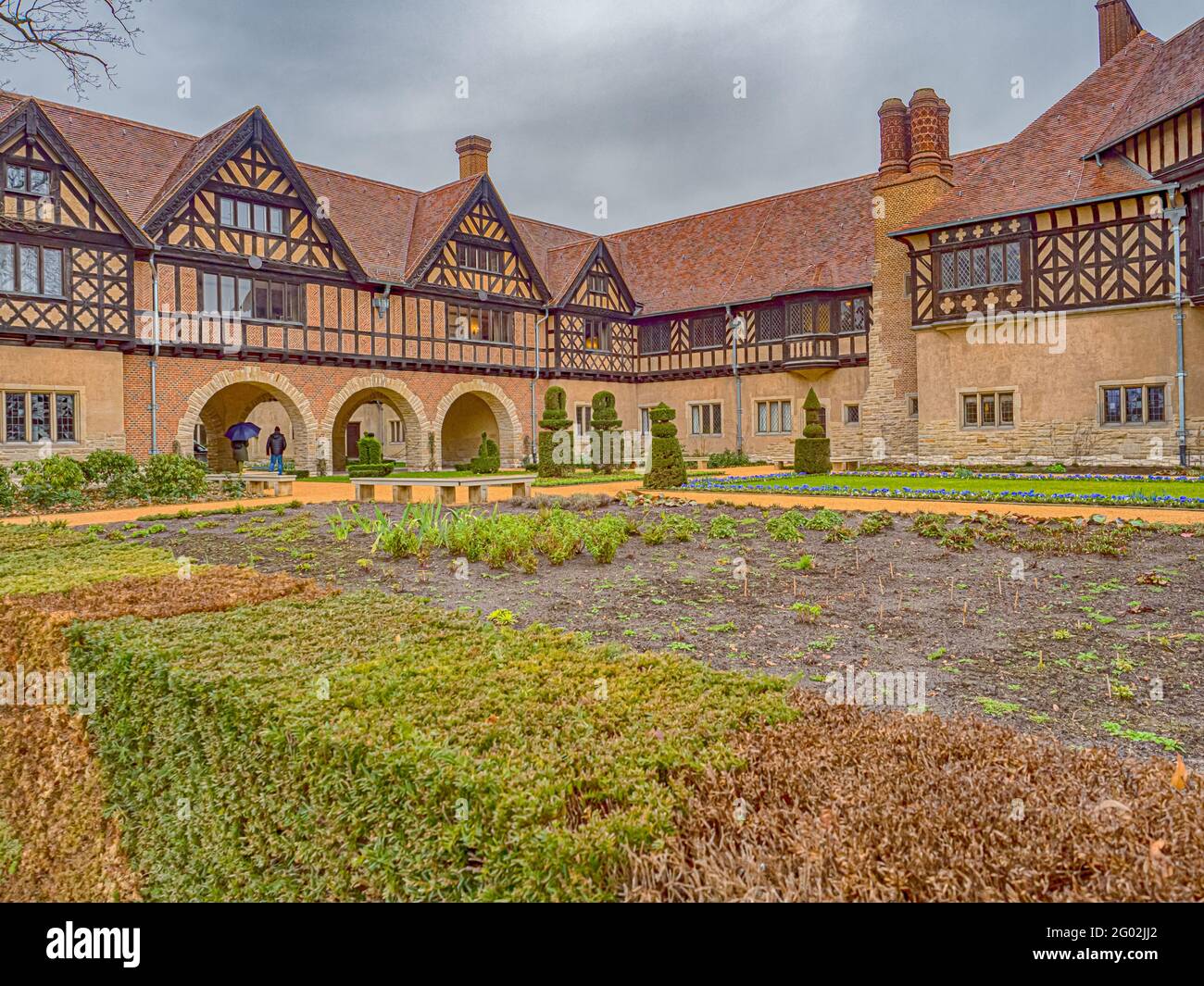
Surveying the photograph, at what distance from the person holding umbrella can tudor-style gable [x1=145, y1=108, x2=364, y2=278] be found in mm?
6992

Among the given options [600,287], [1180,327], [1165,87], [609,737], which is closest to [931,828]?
[609,737]

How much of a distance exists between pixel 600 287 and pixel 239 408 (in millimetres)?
15306

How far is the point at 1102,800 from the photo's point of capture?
2566mm

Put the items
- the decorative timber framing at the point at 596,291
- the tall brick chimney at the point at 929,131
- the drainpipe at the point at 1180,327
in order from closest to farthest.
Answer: the drainpipe at the point at 1180,327 → the tall brick chimney at the point at 929,131 → the decorative timber framing at the point at 596,291

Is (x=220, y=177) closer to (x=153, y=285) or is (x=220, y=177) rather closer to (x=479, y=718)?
(x=153, y=285)

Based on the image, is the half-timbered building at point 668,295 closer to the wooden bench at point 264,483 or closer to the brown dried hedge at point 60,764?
the wooden bench at point 264,483

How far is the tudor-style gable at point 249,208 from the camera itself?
75.3ft

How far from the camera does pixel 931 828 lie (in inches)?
93.7

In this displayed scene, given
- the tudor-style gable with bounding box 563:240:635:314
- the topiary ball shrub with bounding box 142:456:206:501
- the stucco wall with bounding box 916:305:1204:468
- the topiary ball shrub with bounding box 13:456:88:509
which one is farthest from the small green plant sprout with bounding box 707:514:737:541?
the tudor-style gable with bounding box 563:240:635:314

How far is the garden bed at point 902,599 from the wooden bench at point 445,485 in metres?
4.60

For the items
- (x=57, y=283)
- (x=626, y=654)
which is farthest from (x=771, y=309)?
(x=626, y=654)

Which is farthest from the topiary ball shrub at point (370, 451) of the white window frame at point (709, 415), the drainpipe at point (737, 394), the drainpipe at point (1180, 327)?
the drainpipe at point (1180, 327)

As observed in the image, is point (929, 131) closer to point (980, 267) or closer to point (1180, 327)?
point (980, 267)

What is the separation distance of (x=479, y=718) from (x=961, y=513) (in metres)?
10.3
